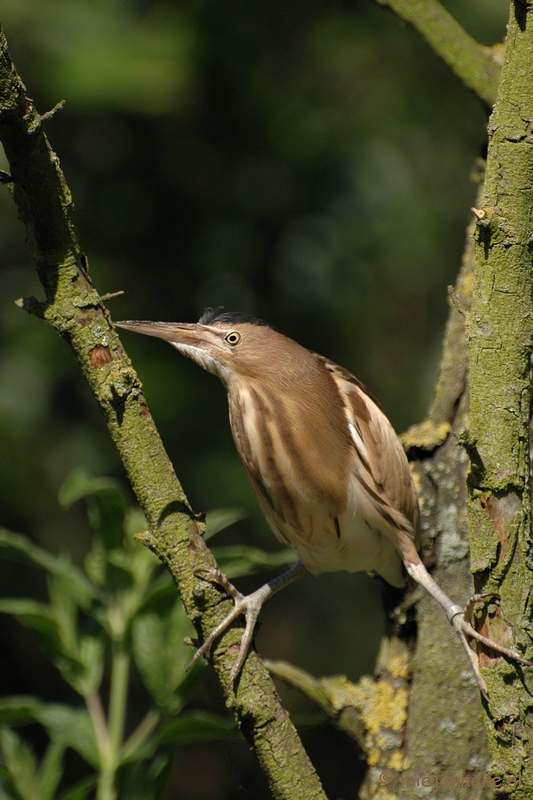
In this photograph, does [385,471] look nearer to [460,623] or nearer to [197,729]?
[460,623]

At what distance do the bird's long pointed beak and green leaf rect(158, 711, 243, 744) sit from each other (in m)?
0.90

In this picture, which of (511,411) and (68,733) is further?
(68,733)

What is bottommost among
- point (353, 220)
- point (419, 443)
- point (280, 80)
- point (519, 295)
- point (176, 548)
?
point (176, 548)

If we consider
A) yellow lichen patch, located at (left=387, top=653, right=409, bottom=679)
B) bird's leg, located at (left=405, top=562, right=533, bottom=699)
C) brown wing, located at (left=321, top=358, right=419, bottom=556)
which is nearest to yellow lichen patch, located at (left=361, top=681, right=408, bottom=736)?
yellow lichen patch, located at (left=387, top=653, right=409, bottom=679)

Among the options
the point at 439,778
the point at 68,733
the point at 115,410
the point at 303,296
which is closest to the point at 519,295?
the point at 115,410

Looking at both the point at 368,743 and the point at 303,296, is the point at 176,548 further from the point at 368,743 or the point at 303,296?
the point at 303,296

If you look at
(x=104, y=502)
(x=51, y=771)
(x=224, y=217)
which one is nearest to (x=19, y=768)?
(x=51, y=771)

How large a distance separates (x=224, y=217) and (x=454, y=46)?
188 centimetres

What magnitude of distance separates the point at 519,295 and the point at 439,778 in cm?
123

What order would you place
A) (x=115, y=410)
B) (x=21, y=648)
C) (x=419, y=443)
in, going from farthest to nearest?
1. (x=21, y=648)
2. (x=419, y=443)
3. (x=115, y=410)

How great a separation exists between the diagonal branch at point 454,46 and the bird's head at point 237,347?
0.94m

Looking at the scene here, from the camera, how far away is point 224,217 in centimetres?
437

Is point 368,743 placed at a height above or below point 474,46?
below

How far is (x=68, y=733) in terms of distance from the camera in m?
2.12
